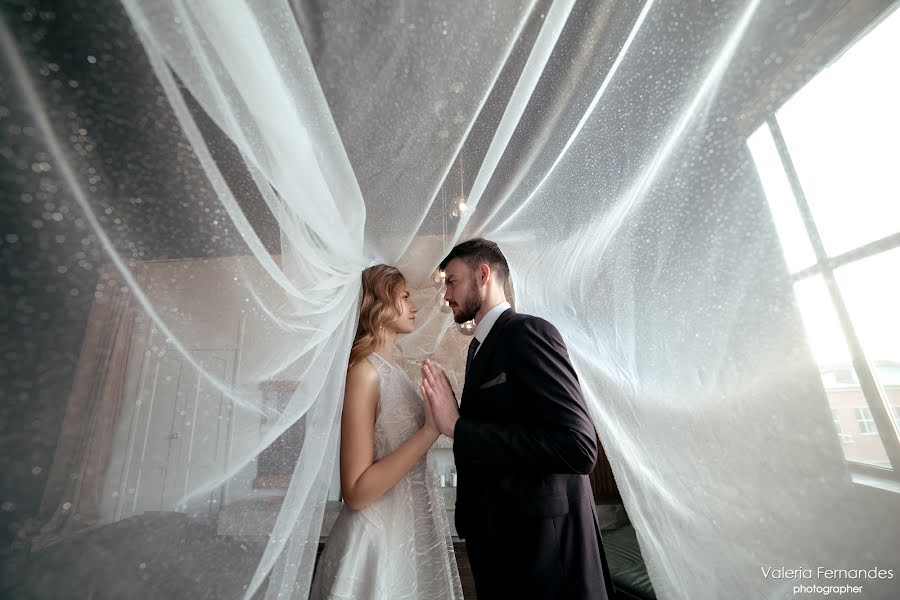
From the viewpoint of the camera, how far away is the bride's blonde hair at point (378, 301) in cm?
133

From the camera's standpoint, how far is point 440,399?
1042mm

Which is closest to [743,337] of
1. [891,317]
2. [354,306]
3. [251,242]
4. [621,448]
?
[891,317]

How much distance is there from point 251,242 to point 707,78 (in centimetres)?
74

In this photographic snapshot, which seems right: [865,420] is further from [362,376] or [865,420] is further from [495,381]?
[362,376]

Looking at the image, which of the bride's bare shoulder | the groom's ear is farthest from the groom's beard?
the bride's bare shoulder

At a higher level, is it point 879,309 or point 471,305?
point 471,305

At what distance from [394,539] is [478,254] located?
Result: 3.11 ft

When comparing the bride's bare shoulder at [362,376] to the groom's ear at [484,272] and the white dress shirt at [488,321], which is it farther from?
the groom's ear at [484,272]

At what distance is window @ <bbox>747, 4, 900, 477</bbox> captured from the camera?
437mm

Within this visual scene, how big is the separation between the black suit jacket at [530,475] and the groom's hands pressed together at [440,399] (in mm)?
77

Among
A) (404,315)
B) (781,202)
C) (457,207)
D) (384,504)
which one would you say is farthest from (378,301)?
(781,202)

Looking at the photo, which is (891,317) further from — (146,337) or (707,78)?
(146,337)

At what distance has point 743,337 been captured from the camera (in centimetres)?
55

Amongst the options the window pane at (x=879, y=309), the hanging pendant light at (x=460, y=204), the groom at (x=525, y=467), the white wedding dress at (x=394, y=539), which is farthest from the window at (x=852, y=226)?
the white wedding dress at (x=394, y=539)
